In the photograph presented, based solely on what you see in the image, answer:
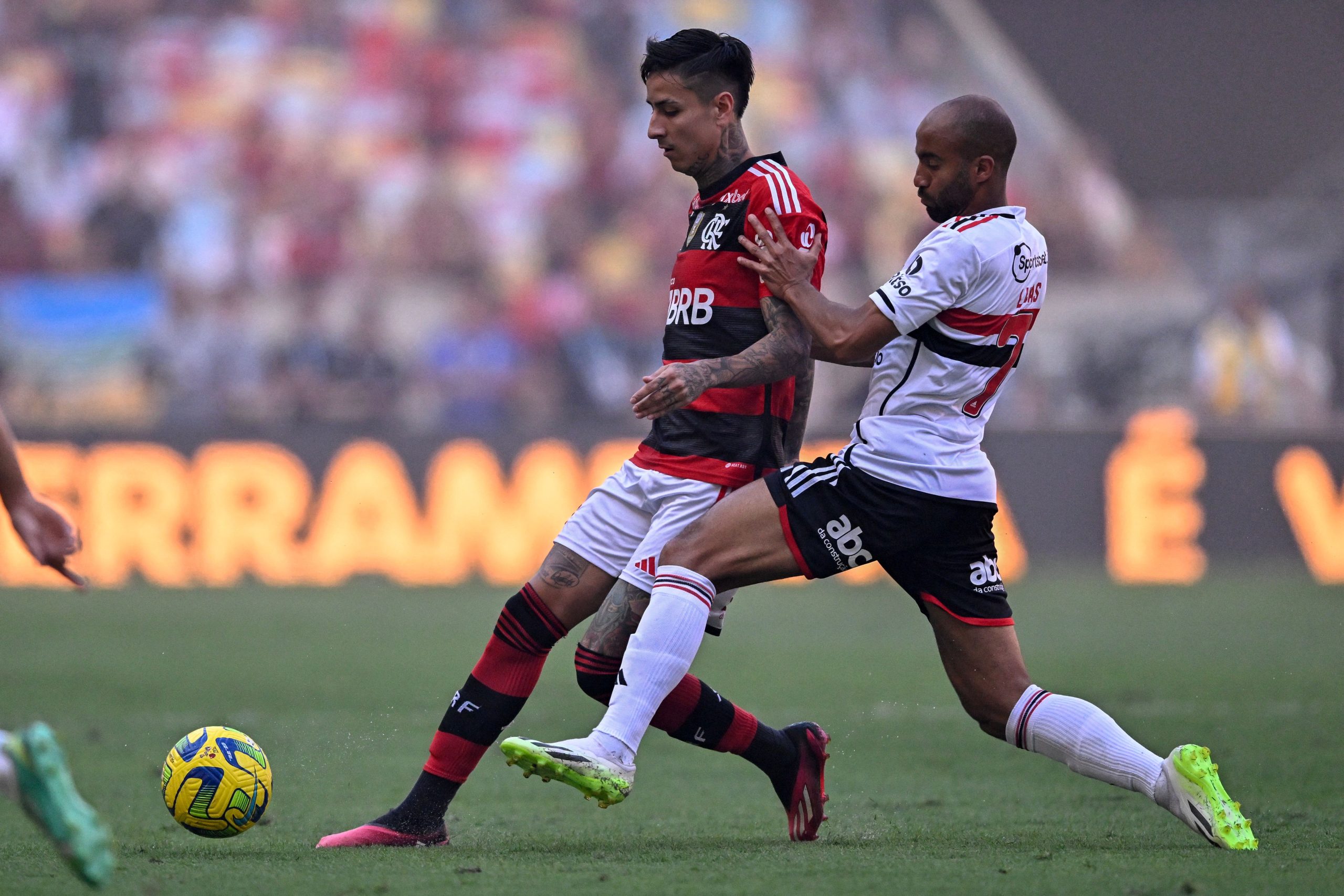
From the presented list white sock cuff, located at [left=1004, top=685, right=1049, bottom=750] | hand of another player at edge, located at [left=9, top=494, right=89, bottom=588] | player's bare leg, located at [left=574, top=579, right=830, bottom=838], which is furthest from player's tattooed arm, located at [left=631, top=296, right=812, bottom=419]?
hand of another player at edge, located at [left=9, top=494, right=89, bottom=588]

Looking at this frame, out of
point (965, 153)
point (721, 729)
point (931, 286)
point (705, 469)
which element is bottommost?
point (721, 729)

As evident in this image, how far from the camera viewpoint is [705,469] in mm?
4734

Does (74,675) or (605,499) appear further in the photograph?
(74,675)

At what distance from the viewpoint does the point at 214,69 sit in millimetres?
19312

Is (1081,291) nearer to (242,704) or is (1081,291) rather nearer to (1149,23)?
(1149,23)

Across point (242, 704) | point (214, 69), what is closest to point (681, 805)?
point (242, 704)

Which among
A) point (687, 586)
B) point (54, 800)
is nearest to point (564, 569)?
point (687, 586)

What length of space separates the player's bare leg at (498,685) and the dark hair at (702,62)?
1.40 metres

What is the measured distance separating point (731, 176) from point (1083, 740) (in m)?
1.87

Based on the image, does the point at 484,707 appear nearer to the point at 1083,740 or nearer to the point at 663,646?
the point at 663,646

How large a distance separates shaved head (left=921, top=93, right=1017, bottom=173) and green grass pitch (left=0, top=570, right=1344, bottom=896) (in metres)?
1.91

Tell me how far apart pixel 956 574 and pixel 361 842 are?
1.82 m

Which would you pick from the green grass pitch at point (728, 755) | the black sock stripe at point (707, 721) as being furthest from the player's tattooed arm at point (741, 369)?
the green grass pitch at point (728, 755)

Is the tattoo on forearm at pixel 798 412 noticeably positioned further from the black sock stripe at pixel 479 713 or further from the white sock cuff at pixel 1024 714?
the black sock stripe at pixel 479 713
